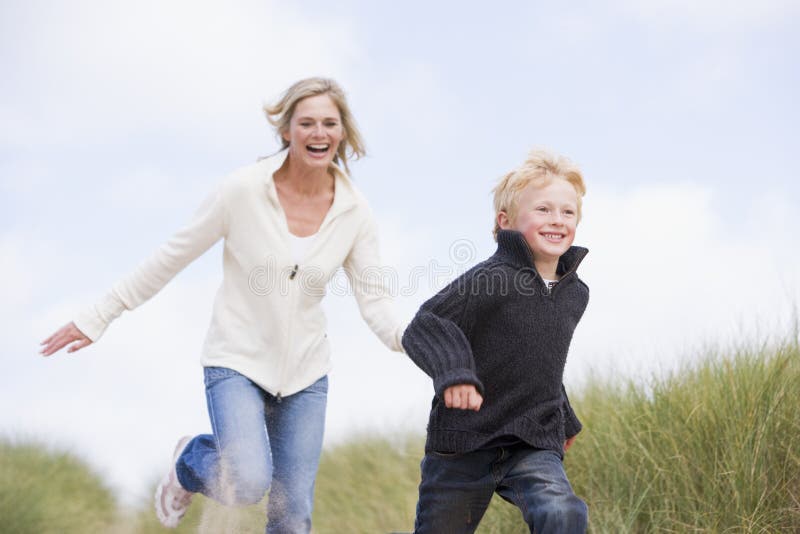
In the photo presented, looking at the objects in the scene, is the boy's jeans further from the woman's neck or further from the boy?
the woman's neck

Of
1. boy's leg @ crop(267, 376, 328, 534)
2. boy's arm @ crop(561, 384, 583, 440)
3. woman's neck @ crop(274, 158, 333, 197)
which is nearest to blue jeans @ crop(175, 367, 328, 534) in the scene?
boy's leg @ crop(267, 376, 328, 534)

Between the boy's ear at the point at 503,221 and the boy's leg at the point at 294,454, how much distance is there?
1.40 meters

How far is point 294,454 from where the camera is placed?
4570 mm

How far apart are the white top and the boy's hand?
1620mm

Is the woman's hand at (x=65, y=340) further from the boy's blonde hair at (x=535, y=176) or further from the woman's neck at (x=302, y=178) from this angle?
the boy's blonde hair at (x=535, y=176)

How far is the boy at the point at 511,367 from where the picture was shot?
3.48 metres

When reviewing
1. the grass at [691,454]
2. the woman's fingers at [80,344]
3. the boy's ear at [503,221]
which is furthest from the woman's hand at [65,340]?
the boy's ear at [503,221]

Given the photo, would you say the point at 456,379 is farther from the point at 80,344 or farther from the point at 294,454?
the point at 80,344

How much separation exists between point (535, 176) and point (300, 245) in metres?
1.45

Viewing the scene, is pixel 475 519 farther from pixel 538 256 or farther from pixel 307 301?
pixel 307 301

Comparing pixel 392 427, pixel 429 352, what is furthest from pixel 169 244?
pixel 392 427

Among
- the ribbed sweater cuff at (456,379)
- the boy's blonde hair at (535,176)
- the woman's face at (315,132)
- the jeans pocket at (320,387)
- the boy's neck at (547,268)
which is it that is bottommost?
the ribbed sweater cuff at (456,379)

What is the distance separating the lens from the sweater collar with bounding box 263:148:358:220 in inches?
187

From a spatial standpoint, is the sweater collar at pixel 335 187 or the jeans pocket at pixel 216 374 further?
the sweater collar at pixel 335 187
